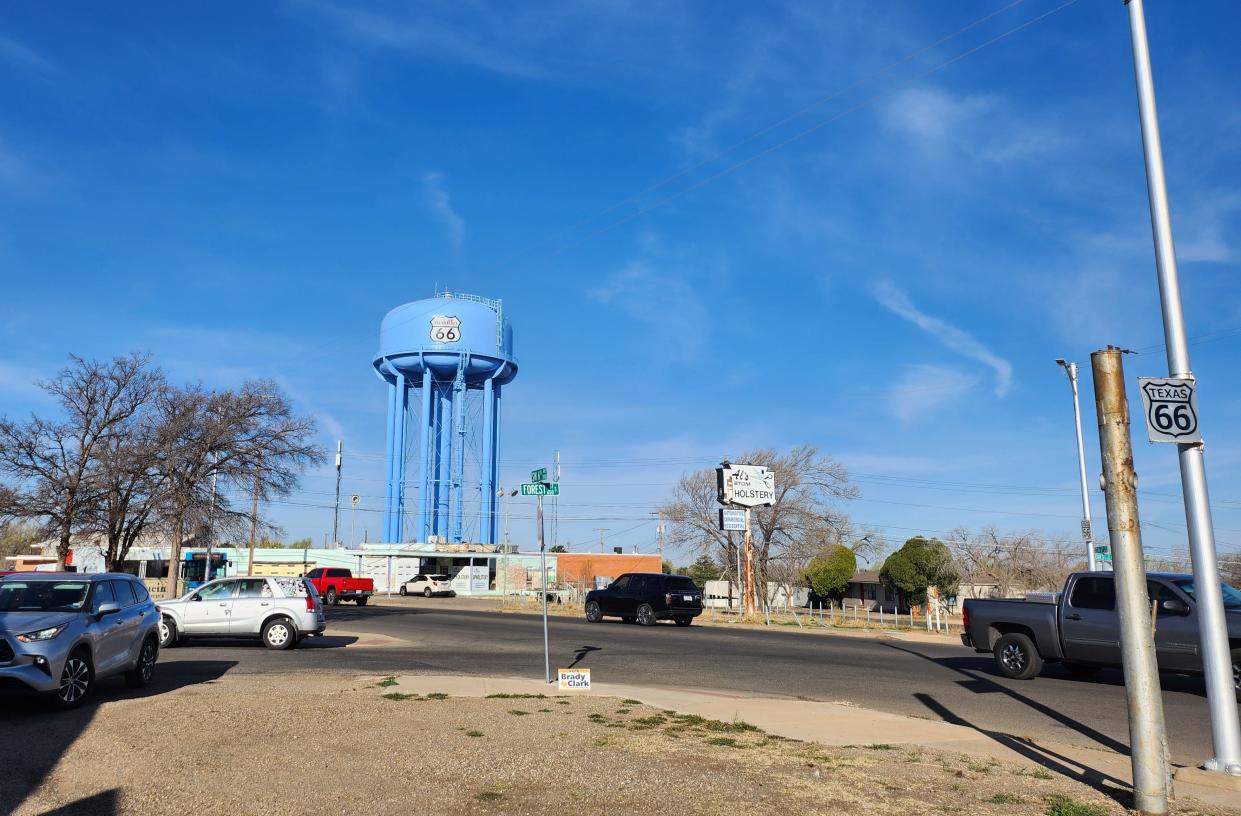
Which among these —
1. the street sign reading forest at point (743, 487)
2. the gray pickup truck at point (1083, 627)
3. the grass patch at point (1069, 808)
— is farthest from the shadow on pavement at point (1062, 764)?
the street sign reading forest at point (743, 487)

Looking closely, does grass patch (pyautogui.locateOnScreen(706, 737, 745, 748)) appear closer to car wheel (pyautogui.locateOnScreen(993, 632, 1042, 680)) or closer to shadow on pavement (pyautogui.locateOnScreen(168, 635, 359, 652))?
car wheel (pyautogui.locateOnScreen(993, 632, 1042, 680))

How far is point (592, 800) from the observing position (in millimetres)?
6699

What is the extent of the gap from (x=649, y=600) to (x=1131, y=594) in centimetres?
2371

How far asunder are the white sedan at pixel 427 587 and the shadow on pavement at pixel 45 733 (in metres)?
47.1

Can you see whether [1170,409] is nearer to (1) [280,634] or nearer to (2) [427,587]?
(1) [280,634]

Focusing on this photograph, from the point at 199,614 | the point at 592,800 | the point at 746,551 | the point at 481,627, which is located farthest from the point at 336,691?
the point at 746,551

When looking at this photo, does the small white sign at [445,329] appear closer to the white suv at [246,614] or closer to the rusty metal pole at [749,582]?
the rusty metal pole at [749,582]

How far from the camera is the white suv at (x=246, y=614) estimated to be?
66.7ft

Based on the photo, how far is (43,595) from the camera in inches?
459

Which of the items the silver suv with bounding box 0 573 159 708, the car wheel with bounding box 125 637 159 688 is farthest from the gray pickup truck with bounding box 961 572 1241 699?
the silver suv with bounding box 0 573 159 708

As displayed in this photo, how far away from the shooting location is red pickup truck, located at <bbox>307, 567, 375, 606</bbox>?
1730 inches

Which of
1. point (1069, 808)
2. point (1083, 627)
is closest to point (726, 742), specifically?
point (1069, 808)

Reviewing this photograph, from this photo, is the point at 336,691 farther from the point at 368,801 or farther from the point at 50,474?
the point at 50,474

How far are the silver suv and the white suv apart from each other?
22.4 ft
